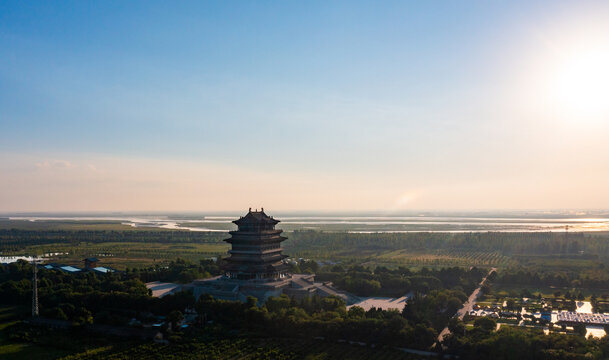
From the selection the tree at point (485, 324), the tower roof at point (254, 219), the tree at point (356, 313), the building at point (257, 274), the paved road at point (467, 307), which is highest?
the tower roof at point (254, 219)

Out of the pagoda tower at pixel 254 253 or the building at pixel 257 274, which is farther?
the pagoda tower at pixel 254 253

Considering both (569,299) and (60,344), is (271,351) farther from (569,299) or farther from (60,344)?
(569,299)

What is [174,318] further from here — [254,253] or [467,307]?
Answer: [467,307]

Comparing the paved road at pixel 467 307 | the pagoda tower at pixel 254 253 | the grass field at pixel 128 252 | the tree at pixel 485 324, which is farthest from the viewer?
the grass field at pixel 128 252

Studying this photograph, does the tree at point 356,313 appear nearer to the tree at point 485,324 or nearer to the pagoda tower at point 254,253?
the tree at point 485,324

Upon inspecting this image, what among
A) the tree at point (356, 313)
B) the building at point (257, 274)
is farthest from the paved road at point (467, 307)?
the building at point (257, 274)

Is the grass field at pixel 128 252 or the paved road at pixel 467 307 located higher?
the grass field at pixel 128 252

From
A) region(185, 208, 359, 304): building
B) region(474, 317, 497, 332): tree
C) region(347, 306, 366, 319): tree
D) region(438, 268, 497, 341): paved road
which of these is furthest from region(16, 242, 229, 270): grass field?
region(474, 317, 497, 332): tree

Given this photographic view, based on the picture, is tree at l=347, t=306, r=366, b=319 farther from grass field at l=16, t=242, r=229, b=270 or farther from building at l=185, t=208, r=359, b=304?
grass field at l=16, t=242, r=229, b=270

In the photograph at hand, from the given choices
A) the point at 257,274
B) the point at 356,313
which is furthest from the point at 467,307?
the point at 257,274
